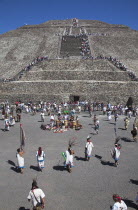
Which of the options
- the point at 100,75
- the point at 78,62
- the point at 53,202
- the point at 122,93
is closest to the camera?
the point at 53,202

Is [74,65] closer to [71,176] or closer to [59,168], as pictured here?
[59,168]

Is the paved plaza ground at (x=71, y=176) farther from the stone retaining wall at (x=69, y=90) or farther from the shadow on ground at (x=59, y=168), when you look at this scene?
the stone retaining wall at (x=69, y=90)

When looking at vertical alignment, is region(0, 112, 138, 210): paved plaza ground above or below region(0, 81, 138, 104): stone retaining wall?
below

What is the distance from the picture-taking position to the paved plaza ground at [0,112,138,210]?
731 centimetres

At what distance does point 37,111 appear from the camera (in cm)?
2486

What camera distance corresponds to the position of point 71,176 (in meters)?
9.01

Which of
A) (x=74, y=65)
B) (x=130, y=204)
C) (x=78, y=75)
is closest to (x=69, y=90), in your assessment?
(x=78, y=75)

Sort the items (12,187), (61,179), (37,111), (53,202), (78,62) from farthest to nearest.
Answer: (78,62) → (37,111) → (61,179) → (12,187) → (53,202)

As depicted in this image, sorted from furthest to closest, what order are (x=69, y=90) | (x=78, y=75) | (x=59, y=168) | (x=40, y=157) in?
(x=78, y=75), (x=69, y=90), (x=59, y=168), (x=40, y=157)

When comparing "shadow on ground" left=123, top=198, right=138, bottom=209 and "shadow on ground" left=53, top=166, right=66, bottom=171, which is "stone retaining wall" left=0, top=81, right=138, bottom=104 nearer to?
"shadow on ground" left=53, top=166, right=66, bottom=171

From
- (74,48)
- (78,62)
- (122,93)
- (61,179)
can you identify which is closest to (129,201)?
(61,179)

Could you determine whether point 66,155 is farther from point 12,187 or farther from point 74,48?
point 74,48

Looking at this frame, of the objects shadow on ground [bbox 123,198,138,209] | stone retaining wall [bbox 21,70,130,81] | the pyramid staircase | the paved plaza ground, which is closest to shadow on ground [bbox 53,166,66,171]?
the paved plaza ground

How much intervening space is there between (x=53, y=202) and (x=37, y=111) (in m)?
18.1
